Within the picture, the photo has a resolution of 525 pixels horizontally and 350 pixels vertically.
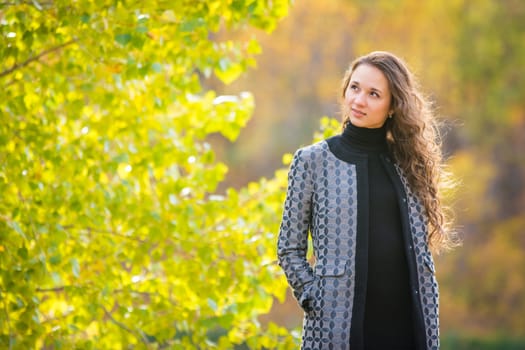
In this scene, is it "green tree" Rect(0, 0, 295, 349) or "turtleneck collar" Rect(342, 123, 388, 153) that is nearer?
"turtleneck collar" Rect(342, 123, 388, 153)

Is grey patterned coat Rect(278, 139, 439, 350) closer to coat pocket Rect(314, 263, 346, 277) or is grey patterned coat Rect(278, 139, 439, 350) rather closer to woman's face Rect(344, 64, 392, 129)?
coat pocket Rect(314, 263, 346, 277)

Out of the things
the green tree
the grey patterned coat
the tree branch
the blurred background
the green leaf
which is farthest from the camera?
the blurred background

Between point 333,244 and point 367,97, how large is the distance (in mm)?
600

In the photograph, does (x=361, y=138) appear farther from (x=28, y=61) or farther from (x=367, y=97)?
(x=28, y=61)

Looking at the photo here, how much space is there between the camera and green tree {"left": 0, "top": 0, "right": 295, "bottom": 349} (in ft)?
12.0

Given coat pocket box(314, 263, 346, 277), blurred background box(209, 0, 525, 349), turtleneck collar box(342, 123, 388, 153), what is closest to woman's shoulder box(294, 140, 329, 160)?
turtleneck collar box(342, 123, 388, 153)

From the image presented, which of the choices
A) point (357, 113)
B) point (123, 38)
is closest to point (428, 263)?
point (357, 113)

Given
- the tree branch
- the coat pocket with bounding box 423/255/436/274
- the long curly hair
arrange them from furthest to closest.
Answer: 1. the tree branch
2. the long curly hair
3. the coat pocket with bounding box 423/255/436/274

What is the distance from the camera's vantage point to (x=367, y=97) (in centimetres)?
322

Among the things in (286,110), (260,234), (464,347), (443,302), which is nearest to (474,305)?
(443,302)

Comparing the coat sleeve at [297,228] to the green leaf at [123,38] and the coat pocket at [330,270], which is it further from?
the green leaf at [123,38]

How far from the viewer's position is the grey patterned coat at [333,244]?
2975mm

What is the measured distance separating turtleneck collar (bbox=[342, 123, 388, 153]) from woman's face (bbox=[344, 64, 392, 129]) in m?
0.02

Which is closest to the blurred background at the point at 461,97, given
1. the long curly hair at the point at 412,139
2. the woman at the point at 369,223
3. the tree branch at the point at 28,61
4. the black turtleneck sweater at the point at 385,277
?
the tree branch at the point at 28,61
